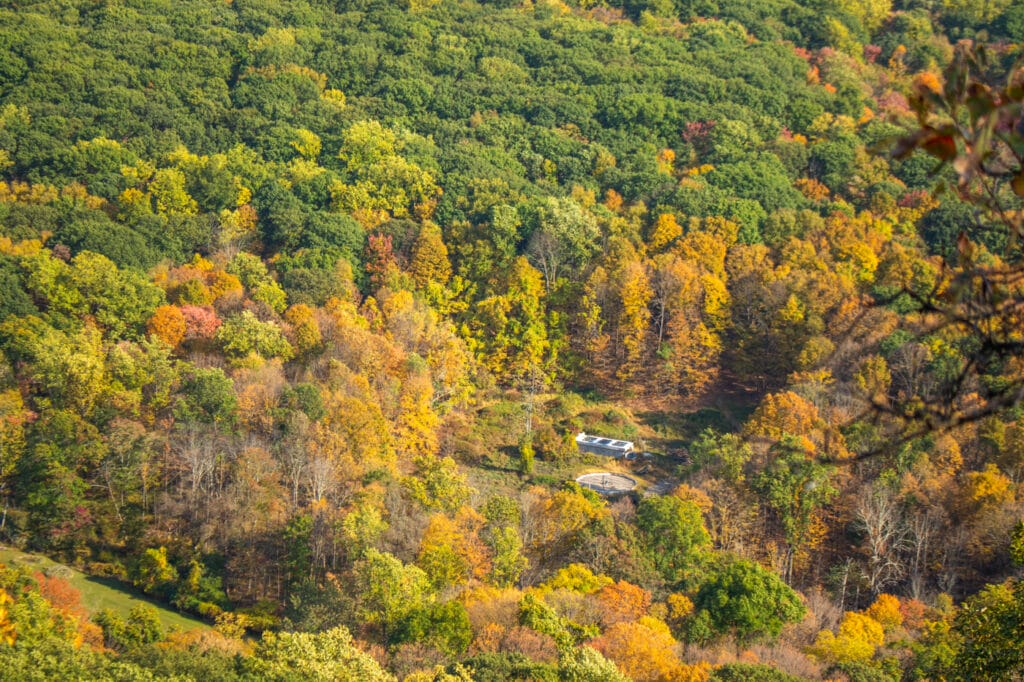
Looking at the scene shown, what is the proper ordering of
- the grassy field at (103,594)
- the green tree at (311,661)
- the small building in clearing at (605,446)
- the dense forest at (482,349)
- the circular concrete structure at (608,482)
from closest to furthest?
the green tree at (311,661) → the dense forest at (482,349) → the grassy field at (103,594) → the circular concrete structure at (608,482) → the small building in clearing at (605,446)

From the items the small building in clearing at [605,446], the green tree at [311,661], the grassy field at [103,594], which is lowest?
the grassy field at [103,594]

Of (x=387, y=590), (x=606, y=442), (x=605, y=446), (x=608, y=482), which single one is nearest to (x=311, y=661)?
(x=387, y=590)

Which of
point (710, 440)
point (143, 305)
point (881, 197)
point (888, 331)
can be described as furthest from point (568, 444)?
point (881, 197)

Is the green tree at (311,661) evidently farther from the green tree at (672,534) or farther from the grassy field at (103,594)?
the green tree at (672,534)

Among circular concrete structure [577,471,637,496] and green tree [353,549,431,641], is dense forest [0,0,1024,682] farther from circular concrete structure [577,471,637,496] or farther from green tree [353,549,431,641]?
circular concrete structure [577,471,637,496]

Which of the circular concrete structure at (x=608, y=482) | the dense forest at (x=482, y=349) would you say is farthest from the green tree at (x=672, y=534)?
the circular concrete structure at (x=608, y=482)

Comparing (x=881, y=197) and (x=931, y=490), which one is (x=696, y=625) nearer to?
(x=931, y=490)
